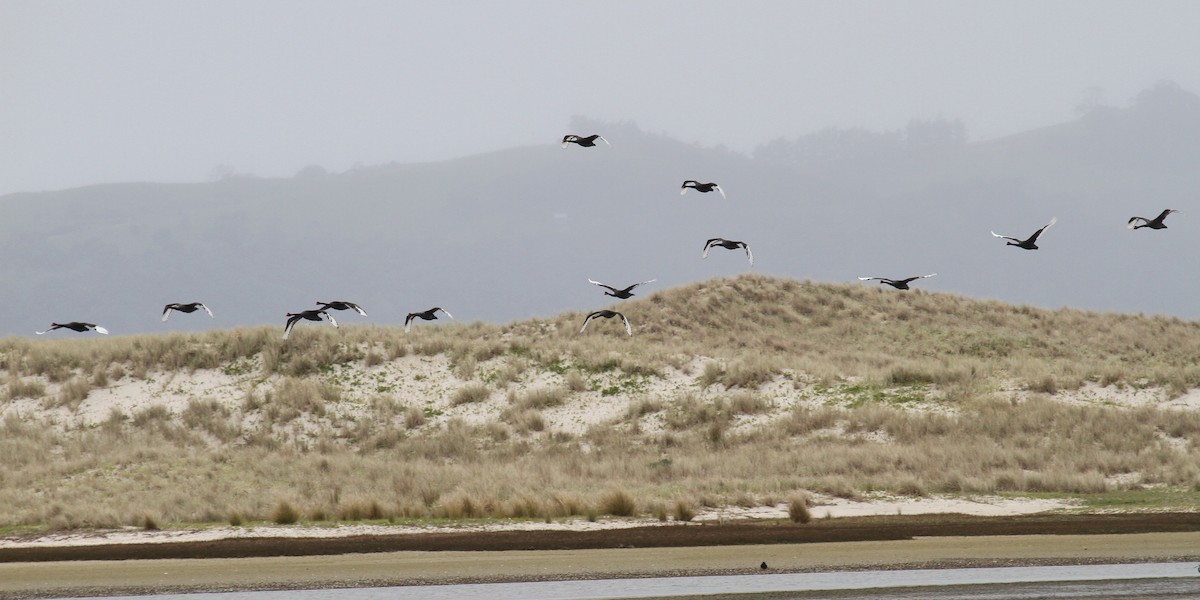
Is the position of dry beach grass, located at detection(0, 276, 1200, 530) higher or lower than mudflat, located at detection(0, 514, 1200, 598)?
lower

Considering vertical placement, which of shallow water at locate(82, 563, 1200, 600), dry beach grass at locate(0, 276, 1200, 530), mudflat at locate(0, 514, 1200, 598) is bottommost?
dry beach grass at locate(0, 276, 1200, 530)

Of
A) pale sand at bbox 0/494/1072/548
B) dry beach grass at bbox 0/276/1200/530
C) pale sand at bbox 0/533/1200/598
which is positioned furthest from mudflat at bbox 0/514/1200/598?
dry beach grass at bbox 0/276/1200/530

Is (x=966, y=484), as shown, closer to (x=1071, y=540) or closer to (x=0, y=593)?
(x=1071, y=540)

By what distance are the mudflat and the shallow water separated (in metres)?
0.61

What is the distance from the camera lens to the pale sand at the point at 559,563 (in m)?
21.0

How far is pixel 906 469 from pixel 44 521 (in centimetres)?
2149

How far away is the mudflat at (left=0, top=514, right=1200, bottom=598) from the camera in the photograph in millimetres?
21141

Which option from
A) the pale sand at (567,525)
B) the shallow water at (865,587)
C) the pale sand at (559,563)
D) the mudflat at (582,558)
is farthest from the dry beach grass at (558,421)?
the shallow water at (865,587)

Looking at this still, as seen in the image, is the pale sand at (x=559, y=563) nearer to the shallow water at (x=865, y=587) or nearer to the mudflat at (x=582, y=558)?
the mudflat at (x=582, y=558)

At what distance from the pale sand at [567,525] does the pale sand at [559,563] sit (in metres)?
2.90

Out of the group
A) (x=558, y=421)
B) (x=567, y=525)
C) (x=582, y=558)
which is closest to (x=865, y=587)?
(x=582, y=558)

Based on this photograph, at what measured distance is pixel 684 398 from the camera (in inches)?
1705

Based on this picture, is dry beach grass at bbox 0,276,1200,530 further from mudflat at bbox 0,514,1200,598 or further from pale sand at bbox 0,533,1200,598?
pale sand at bbox 0,533,1200,598

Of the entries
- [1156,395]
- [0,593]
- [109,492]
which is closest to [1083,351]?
[1156,395]
